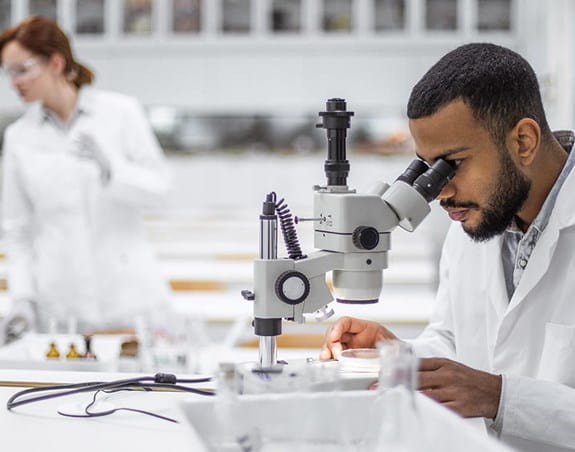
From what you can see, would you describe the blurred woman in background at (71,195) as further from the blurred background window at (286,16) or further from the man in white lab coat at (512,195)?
the blurred background window at (286,16)

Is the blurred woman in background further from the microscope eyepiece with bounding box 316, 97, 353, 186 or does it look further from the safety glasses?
the microscope eyepiece with bounding box 316, 97, 353, 186

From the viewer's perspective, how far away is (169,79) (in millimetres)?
5727

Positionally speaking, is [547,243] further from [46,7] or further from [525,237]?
[46,7]

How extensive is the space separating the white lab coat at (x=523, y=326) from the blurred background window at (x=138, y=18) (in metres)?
3.94

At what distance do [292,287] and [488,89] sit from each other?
0.55 meters

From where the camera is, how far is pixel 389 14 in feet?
18.3

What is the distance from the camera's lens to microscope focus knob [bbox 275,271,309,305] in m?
1.48

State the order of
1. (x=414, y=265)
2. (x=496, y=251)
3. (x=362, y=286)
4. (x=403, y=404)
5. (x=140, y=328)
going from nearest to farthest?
(x=403, y=404) < (x=362, y=286) < (x=496, y=251) < (x=140, y=328) < (x=414, y=265)

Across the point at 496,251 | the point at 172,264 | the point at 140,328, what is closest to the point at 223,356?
the point at 140,328

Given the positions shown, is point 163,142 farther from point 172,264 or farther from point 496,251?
point 496,251

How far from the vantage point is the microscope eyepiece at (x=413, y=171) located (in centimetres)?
153

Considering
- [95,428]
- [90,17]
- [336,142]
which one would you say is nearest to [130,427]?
[95,428]

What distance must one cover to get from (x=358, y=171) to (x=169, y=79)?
4.50ft

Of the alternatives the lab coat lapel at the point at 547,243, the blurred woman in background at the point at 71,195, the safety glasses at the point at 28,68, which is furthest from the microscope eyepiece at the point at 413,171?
the safety glasses at the point at 28,68
